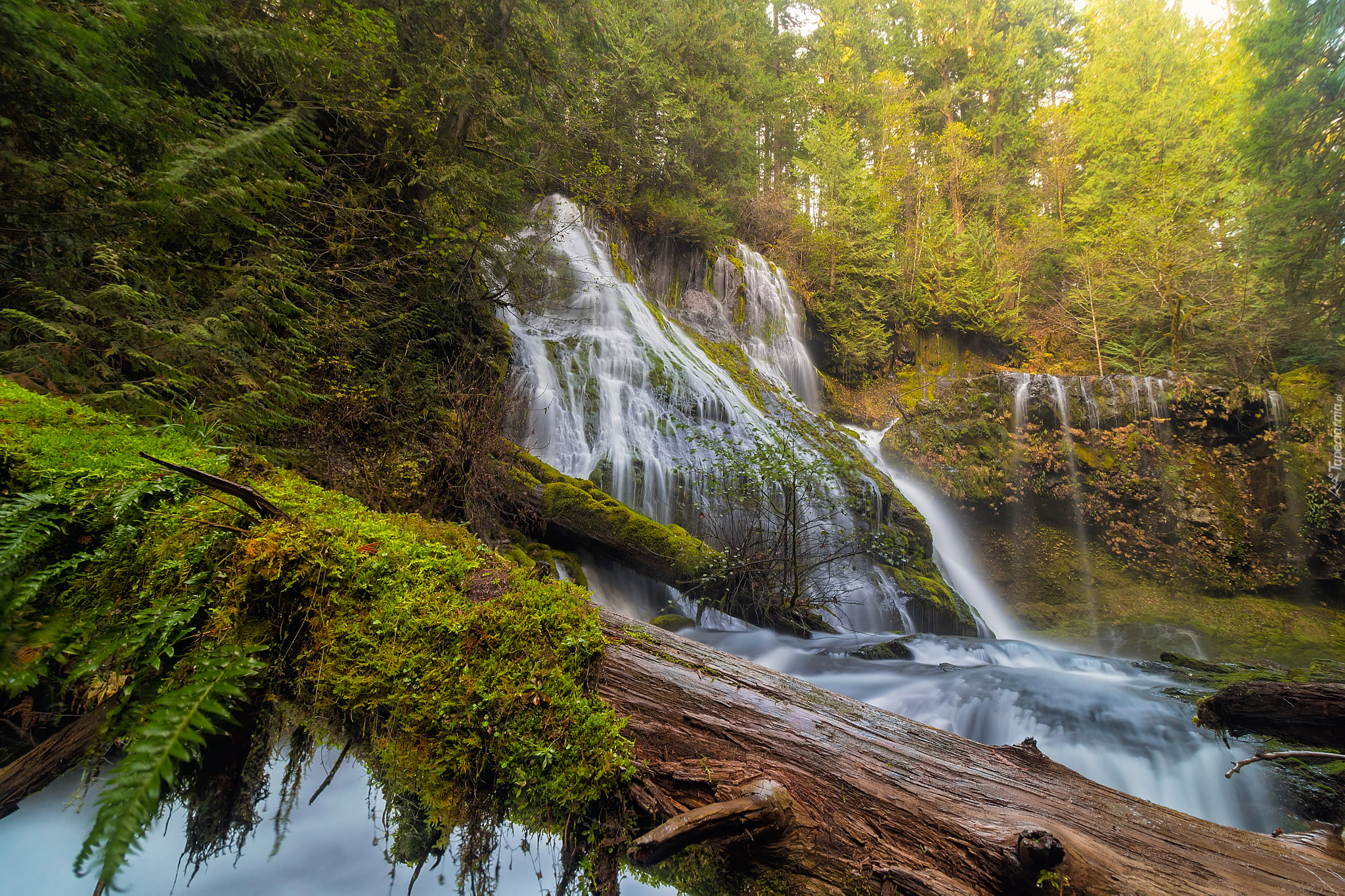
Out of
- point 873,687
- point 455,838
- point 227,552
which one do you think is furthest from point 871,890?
point 873,687

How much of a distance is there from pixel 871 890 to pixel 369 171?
7506 millimetres

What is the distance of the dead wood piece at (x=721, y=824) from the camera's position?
3.83 ft

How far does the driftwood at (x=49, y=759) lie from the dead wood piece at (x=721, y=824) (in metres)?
1.33

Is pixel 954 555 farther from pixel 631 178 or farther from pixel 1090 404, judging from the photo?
pixel 631 178

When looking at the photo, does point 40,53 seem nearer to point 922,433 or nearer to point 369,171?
point 369,171

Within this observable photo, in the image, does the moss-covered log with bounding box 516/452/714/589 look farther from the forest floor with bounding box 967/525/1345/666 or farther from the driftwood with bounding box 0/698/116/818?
the forest floor with bounding box 967/525/1345/666

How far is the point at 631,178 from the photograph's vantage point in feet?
46.1

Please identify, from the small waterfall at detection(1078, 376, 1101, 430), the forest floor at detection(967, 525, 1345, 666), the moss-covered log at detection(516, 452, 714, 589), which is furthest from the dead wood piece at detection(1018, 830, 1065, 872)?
the small waterfall at detection(1078, 376, 1101, 430)

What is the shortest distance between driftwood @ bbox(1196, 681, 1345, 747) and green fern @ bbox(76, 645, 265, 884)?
19.5 ft

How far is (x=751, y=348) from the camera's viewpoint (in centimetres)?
1470

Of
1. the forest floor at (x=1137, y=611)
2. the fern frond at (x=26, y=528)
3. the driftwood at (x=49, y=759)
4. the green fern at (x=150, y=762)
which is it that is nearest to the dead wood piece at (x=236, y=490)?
the fern frond at (x=26, y=528)

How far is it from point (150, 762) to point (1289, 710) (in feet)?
19.8

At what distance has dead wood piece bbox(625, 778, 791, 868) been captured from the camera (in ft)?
3.83

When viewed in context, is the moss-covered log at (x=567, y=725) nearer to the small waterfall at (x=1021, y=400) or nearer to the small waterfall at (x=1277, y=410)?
the small waterfall at (x=1021, y=400)
